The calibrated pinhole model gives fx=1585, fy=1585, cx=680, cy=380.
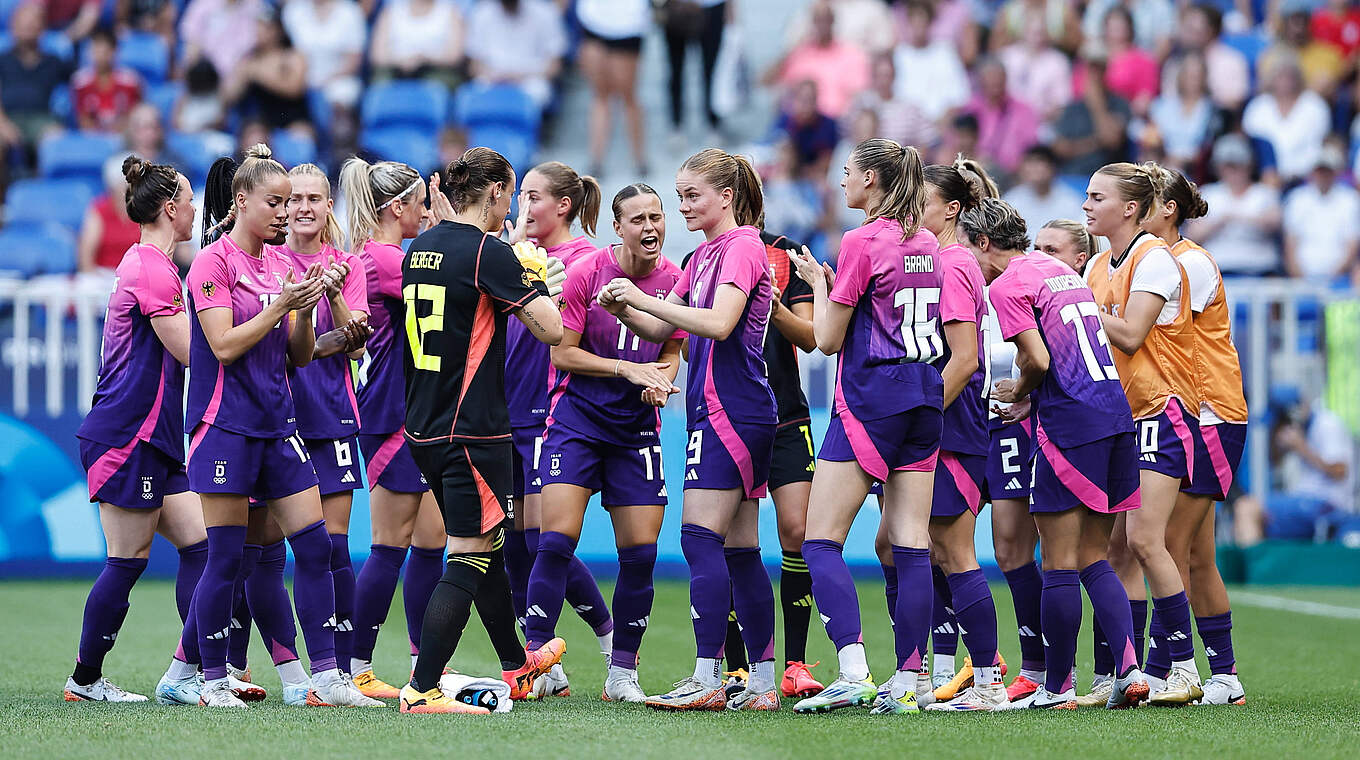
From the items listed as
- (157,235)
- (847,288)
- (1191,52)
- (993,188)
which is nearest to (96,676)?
(157,235)

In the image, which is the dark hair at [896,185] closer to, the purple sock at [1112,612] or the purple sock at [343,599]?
the purple sock at [1112,612]

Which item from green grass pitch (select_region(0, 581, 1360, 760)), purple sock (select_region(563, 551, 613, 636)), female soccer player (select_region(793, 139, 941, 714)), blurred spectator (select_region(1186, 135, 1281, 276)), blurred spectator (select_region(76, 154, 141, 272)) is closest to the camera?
green grass pitch (select_region(0, 581, 1360, 760))

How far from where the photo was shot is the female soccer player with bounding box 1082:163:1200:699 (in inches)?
267

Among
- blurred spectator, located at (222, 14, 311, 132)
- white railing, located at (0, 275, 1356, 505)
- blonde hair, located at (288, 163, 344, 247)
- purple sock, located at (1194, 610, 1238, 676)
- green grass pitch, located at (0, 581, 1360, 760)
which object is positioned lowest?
green grass pitch, located at (0, 581, 1360, 760)

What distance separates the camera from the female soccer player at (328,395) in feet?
22.6

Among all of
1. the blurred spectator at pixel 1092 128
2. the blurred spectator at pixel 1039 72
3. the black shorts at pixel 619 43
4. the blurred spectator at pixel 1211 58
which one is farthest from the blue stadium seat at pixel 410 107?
the blurred spectator at pixel 1211 58

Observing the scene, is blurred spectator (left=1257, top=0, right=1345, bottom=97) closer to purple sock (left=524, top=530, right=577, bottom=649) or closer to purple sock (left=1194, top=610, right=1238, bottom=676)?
purple sock (left=1194, top=610, right=1238, bottom=676)

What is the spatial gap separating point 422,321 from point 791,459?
75.0 inches

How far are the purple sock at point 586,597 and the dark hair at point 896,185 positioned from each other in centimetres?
237

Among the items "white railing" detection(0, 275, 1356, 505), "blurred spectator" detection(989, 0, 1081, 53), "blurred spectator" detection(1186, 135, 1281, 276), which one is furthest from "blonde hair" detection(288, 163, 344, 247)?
"blurred spectator" detection(989, 0, 1081, 53)

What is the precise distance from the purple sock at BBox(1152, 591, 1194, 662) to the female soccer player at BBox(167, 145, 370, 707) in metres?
3.40

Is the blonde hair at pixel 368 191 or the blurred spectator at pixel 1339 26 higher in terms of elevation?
the blurred spectator at pixel 1339 26

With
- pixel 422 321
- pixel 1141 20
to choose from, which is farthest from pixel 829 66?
pixel 422 321

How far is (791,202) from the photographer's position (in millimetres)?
16047
